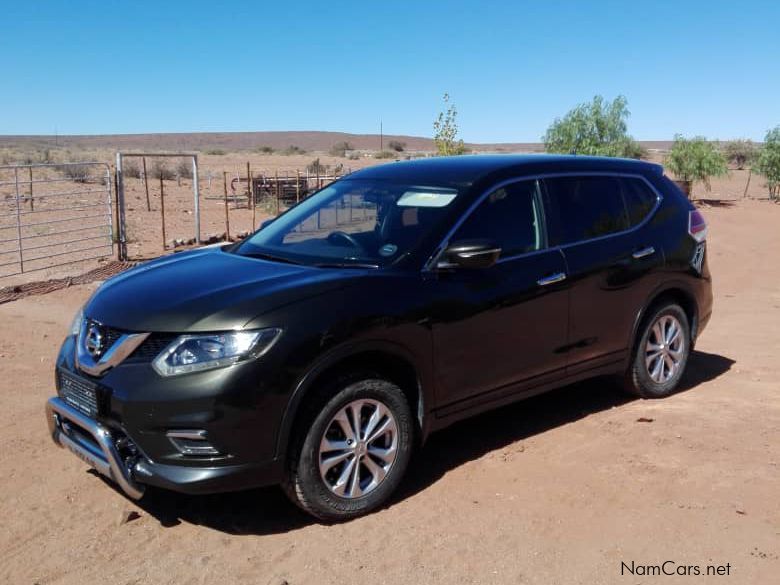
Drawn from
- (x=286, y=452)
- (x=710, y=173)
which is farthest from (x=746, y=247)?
(x=286, y=452)

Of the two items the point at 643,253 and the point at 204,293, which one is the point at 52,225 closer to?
the point at 643,253

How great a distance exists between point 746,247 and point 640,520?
1761 centimetres

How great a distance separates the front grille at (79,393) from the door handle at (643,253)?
366cm

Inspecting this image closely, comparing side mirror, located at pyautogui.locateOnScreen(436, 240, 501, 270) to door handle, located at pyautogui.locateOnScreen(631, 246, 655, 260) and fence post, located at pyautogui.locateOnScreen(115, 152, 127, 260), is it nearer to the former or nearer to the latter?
door handle, located at pyautogui.locateOnScreen(631, 246, 655, 260)

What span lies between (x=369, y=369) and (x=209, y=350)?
0.87 metres

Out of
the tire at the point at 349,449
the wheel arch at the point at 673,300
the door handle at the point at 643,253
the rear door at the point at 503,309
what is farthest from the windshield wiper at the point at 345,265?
the wheel arch at the point at 673,300

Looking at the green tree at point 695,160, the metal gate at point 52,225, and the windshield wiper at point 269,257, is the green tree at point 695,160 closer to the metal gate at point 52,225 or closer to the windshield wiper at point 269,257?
the metal gate at point 52,225

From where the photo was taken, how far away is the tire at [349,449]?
412cm

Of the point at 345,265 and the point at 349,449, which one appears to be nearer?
the point at 349,449

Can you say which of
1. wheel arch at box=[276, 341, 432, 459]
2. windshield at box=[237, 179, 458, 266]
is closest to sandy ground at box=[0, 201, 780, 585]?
wheel arch at box=[276, 341, 432, 459]

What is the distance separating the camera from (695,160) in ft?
112

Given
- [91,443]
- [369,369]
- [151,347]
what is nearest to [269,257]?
[369,369]

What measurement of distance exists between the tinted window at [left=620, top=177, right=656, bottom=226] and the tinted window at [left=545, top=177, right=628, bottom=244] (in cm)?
8

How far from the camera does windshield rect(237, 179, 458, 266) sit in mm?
4836
